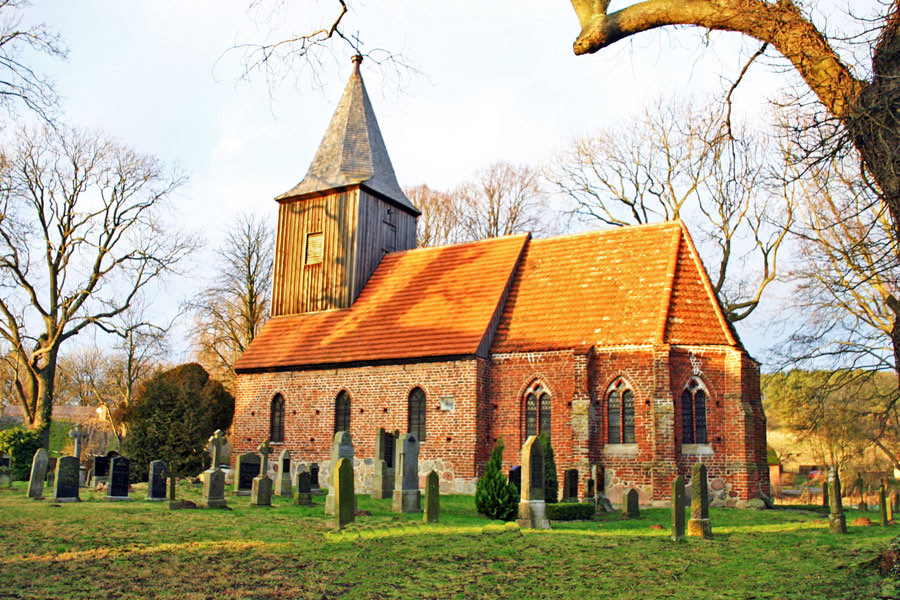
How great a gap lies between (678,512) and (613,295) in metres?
9.71

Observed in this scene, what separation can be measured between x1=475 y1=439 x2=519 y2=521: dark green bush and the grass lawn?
46.9 inches

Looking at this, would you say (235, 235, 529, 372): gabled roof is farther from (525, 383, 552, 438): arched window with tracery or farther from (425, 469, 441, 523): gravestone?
(425, 469, 441, 523): gravestone

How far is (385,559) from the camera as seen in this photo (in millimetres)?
8414

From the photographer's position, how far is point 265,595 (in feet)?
21.5

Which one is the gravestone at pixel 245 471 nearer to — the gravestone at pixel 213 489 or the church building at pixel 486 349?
the gravestone at pixel 213 489

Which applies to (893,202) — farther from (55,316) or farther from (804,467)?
(804,467)

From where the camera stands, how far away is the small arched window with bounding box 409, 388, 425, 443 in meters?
21.0

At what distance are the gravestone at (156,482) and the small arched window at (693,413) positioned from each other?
40.5ft

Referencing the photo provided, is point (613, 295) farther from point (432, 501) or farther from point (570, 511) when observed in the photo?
point (432, 501)

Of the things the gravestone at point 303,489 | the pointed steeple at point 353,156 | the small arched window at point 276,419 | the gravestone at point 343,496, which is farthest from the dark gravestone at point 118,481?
the pointed steeple at point 353,156

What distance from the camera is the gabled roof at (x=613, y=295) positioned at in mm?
18922

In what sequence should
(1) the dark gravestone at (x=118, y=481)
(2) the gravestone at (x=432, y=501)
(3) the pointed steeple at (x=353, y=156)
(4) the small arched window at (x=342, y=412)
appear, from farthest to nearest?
(3) the pointed steeple at (x=353, y=156) → (4) the small arched window at (x=342, y=412) → (1) the dark gravestone at (x=118, y=481) → (2) the gravestone at (x=432, y=501)

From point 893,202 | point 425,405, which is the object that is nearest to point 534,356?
point 425,405

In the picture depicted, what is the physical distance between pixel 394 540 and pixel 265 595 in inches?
135
